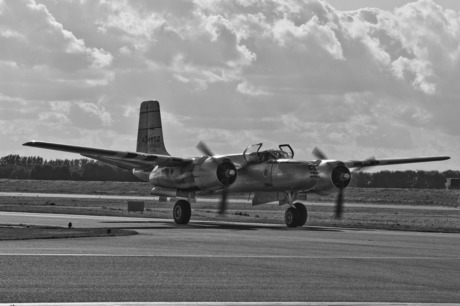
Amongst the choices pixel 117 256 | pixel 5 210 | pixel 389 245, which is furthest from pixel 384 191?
pixel 117 256

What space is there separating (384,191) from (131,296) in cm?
11809

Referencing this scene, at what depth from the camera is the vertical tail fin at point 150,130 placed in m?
50.0

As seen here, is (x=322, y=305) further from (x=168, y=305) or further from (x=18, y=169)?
(x=18, y=169)

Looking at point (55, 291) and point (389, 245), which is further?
point (389, 245)

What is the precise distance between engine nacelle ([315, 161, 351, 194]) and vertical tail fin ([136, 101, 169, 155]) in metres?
11.9

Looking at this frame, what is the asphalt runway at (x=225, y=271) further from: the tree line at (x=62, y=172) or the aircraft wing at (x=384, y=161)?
the tree line at (x=62, y=172)

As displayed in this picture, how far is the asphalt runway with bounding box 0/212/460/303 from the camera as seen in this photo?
48.8ft

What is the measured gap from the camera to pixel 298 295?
49.2 ft

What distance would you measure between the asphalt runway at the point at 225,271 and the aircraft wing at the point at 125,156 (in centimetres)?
1145

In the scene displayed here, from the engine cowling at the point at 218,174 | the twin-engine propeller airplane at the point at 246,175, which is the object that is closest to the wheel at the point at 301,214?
the twin-engine propeller airplane at the point at 246,175

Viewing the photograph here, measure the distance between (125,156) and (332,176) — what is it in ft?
31.6

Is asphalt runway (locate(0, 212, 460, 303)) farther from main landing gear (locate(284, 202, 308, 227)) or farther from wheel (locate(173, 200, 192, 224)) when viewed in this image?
wheel (locate(173, 200, 192, 224))

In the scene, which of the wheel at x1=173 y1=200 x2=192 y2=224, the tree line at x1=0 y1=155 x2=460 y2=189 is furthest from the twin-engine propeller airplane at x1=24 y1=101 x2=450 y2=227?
the tree line at x1=0 y1=155 x2=460 y2=189

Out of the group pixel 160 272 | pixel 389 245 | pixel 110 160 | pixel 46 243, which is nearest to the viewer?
pixel 160 272
